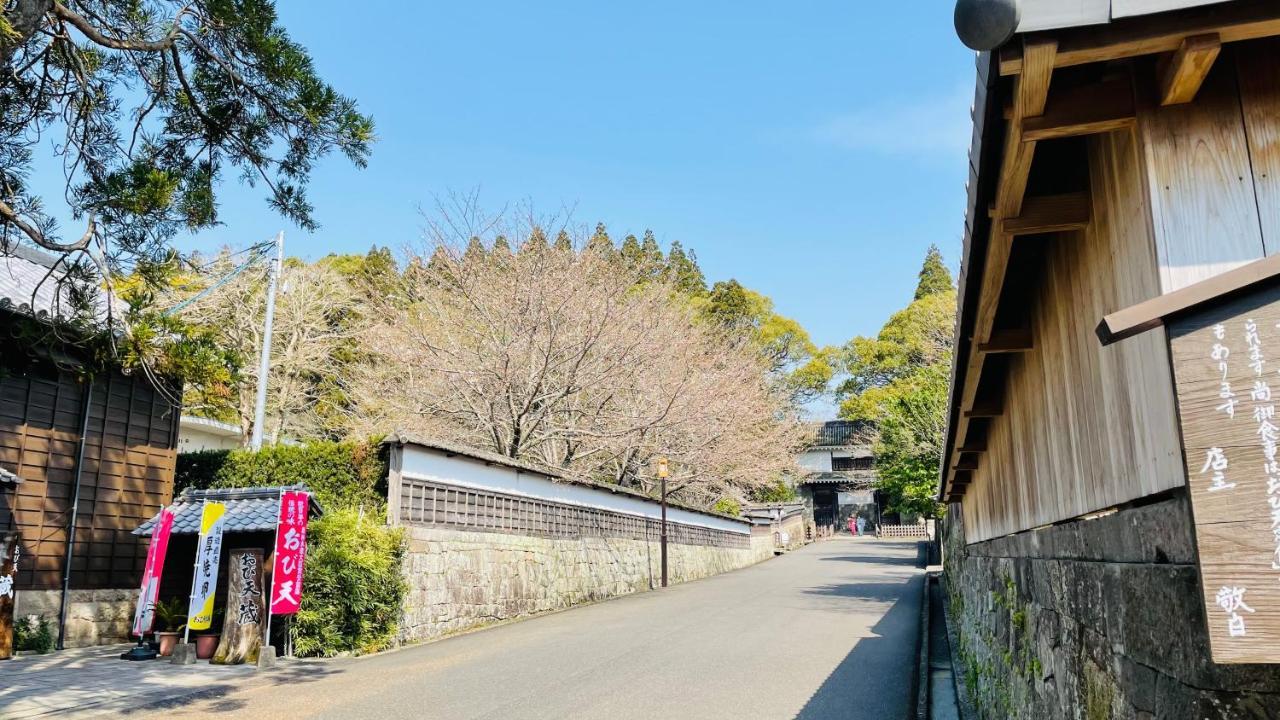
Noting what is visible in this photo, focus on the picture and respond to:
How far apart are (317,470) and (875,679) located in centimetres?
976

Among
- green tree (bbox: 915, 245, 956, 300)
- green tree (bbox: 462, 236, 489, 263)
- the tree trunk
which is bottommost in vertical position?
the tree trunk

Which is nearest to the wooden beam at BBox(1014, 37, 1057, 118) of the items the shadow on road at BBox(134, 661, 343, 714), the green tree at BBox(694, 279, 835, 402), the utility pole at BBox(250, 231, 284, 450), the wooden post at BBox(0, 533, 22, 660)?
the shadow on road at BBox(134, 661, 343, 714)

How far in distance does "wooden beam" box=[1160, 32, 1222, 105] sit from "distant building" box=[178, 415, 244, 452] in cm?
2584

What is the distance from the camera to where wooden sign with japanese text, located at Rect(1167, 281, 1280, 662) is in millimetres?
1724

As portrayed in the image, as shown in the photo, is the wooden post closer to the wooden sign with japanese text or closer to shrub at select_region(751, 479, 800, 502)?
the wooden sign with japanese text

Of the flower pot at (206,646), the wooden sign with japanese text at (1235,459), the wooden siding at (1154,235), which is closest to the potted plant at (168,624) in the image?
the flower pot at (206,646)

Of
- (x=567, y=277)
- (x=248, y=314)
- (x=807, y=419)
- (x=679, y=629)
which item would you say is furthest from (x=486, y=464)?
(x=807, y=419)

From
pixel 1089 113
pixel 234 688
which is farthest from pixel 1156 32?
pixel 234 688

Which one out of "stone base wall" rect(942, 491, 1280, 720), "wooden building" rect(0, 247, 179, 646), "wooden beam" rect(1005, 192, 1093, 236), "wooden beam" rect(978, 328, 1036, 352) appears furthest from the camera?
"wooden building" rect(0, 247, 179, 646)

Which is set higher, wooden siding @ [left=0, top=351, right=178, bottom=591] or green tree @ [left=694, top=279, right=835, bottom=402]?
green tree @ [left=694, top=279, right=835, bottom=402]

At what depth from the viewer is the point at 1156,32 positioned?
2.12 meters

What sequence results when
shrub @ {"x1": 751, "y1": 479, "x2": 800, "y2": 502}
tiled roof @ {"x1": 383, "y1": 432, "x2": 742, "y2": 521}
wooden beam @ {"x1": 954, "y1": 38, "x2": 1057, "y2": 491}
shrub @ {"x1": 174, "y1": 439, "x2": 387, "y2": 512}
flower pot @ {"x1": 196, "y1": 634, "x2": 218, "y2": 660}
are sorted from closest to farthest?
1. wooden beam @ {"x1": 954, "y1": 38, "x2": 1057, "y2": 491}
2. flower pot @ {"x1": 196, "y1": 634, "x2": 218, "y2": 660}
3. tiled roof @ {"x1": 383, "y1": 432, "x2": 742, "y2": 521}
4. shrub @ {"x1": 174, "y1": 439, "x2": 387, "y2": 512}
5. shrub @ {"x1": 751, "y1": 479, "x2": 800, "y2": 502}

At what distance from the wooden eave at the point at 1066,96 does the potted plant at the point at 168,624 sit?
1242cm

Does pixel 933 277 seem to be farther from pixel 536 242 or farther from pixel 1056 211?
pixel 1056 211
